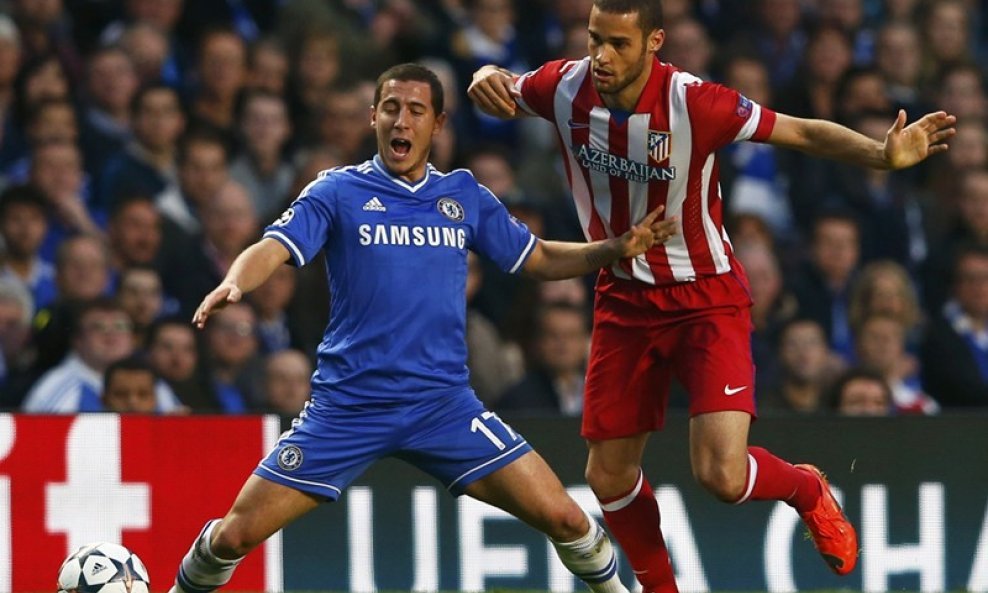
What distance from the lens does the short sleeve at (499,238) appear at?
6434 millimetres

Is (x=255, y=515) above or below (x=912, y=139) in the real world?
below

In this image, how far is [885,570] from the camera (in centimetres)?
808

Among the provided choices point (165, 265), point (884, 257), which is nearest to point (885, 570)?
point (884, 257)

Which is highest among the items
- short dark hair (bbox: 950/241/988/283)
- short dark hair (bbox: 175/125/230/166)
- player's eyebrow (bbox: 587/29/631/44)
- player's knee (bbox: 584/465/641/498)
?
short dark hair (bbox: 175/125/230/166)

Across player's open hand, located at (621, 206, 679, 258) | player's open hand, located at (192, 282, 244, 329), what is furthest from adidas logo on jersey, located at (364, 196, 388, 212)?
player's open hand, located at (621, 206, 679, 258)

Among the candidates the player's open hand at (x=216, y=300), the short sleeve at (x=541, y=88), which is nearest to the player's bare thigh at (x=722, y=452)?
the short sleeve at (x=541, y=88)

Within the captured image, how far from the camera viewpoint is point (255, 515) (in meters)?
6.07

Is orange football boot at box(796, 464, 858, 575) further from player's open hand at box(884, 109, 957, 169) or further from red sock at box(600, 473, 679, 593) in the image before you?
player's open hand at box(884, 109, 957, 169)

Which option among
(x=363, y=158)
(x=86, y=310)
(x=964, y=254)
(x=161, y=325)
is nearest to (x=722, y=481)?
(x=161, y=325)

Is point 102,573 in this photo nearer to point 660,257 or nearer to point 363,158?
point 660,257

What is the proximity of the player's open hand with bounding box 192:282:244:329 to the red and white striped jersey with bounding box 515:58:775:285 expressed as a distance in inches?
59.9

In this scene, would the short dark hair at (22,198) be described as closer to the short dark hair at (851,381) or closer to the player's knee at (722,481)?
the short dark hair at (851,381)

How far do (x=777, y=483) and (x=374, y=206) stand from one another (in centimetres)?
176

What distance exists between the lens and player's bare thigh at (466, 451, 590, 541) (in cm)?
624
